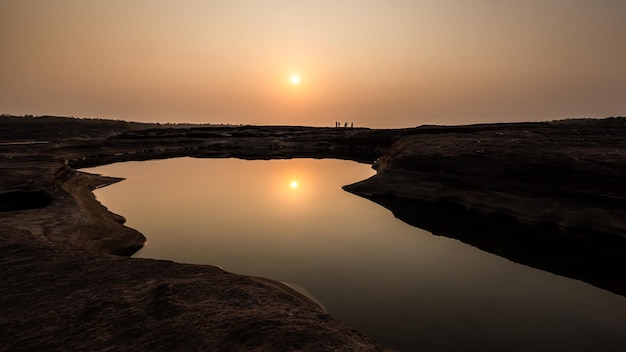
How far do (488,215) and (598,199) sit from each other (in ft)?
15.1

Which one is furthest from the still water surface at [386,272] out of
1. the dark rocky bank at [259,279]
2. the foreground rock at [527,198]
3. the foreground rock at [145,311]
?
the foreground rock at [145,311]

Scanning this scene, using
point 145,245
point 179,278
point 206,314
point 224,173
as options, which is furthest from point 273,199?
point 206,314

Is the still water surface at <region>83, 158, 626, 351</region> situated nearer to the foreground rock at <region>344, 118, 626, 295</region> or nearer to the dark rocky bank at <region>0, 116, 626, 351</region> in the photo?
the dark rocky bank at <region>0, 116, 626, 351</region>

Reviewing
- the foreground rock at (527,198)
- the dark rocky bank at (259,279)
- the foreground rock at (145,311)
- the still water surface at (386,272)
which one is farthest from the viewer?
the foreground rock at (527,198)

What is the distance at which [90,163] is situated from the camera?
4134cm

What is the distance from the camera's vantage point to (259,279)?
30.2 ft

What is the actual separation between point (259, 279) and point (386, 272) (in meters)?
4.29

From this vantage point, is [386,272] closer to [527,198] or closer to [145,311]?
[145,311]

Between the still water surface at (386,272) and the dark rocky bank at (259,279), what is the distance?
149 centimetres

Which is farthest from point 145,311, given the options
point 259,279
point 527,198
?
point 527,198

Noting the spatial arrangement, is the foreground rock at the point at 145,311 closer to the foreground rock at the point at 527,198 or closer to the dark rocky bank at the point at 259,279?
the dark rocky bank at the point at 259,279

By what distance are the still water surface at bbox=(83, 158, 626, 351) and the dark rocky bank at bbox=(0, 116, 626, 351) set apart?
4.88ft

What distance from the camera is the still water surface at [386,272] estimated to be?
7.59 metres

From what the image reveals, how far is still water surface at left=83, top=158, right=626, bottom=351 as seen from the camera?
7.59 metres
